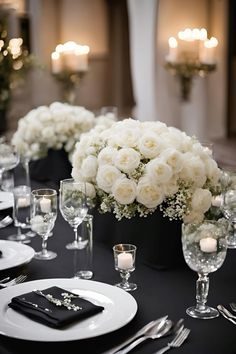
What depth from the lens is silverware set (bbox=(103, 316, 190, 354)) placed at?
4.99 ft

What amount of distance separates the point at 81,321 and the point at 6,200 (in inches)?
50.7

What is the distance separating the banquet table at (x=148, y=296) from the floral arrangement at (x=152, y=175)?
176mm

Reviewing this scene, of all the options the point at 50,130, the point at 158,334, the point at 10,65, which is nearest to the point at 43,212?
the point at 158,334

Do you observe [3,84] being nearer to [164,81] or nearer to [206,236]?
[164,81]

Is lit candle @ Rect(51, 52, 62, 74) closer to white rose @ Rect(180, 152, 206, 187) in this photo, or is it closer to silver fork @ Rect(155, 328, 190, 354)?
white rose @ Rect(180, 152, 206, 187)

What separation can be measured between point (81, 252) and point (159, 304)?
0.34m

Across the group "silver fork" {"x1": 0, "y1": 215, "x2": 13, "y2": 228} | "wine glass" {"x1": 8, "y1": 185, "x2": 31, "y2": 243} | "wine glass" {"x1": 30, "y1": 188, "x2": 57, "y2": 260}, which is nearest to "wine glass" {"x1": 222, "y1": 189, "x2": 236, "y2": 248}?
"wine glass" {"x1": 30, "y1": 188, "x2": 57, "y2": 260}

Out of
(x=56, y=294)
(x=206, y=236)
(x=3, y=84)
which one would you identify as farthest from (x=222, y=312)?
(x=3, y=84)

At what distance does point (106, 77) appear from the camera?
9539mm

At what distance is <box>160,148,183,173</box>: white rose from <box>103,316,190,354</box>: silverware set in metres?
0.55

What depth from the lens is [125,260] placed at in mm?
1859

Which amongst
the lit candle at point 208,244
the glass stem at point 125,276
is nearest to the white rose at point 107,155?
the glass stem at point 125,276

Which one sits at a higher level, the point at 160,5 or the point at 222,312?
the point at 160,5

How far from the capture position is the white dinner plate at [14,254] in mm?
2047
